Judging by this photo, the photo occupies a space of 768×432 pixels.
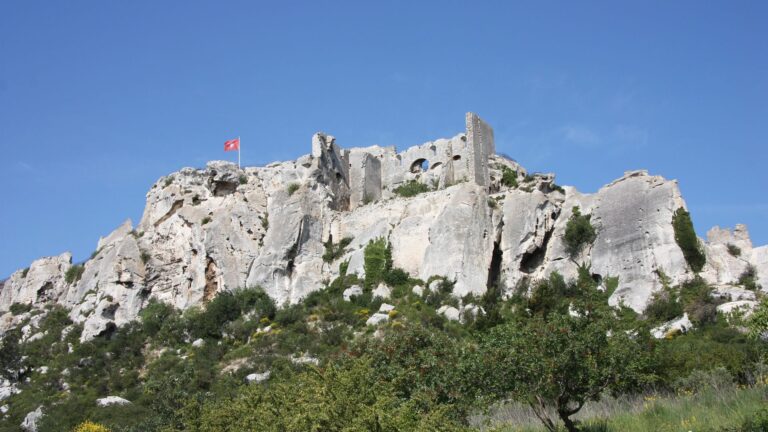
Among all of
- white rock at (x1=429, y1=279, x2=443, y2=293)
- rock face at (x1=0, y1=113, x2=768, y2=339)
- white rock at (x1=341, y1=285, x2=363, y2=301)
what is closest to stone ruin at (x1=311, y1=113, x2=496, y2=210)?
rock face at (x1=0, y1=113, x2=768, y2=339)

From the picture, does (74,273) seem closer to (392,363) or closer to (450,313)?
(450,313)

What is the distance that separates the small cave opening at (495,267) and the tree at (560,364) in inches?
911

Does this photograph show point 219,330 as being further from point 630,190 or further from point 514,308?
point 630,190

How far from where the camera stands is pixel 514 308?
41.2 m

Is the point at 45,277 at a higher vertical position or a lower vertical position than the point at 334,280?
higher

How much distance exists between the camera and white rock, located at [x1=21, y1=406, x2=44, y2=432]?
38.2 metres

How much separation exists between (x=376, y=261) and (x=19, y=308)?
31.3 meters

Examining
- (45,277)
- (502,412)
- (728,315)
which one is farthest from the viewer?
(45,277)

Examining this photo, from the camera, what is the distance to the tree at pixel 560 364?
67.5ft

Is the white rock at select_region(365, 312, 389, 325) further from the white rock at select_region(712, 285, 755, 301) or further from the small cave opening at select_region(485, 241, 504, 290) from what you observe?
the white rock at select_region(712, 285, 755, 301)

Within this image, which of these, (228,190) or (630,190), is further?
(228,190)

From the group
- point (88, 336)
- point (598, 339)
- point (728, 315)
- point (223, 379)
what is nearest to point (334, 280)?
point (223, 379)

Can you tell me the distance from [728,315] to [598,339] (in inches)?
675

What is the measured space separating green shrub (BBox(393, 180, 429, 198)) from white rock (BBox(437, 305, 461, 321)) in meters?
11.7
